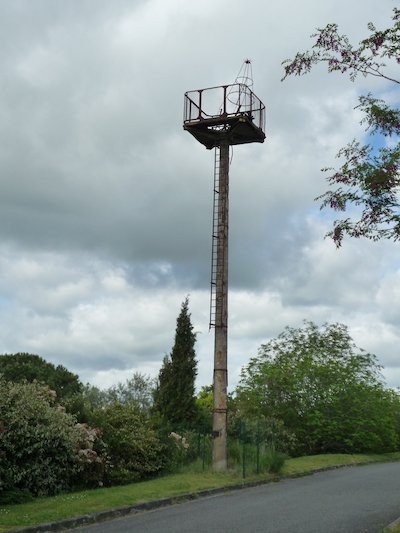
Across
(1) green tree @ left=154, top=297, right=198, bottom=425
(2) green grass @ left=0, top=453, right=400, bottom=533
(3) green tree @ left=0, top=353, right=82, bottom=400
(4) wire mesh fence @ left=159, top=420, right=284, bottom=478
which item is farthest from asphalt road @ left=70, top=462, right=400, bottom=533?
(3) green tree @ left=0, top=353, right=82, bottom=400

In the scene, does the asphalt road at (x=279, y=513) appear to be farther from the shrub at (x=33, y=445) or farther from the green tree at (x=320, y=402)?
the green tree at (x=320, y=402)

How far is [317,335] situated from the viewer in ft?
130

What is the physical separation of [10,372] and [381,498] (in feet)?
139

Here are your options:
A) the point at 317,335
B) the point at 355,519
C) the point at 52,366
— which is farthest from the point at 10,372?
the point at 355,519

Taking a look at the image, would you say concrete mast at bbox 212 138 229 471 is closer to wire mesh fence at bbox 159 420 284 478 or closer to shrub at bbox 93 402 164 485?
wire mesh fence at bbox 159 420 284 478

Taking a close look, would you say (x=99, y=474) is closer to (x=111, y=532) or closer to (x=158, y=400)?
(x=111, y=532)

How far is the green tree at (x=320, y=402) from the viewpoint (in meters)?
31.4

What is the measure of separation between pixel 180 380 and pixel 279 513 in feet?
67.7

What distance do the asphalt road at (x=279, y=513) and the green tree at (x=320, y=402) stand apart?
1516cm

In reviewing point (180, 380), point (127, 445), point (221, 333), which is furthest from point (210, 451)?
point (180, 380)

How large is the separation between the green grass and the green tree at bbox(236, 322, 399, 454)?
37.7 ft

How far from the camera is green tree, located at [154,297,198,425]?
31.0 metres

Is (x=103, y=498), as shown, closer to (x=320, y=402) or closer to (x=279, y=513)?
(x=279, y=513)

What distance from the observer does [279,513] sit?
11281mm
